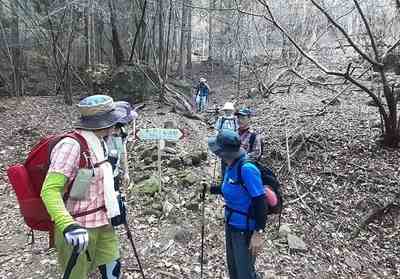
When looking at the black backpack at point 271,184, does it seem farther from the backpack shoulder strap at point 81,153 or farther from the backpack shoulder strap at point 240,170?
the backpack shoulder strap at point 81,153

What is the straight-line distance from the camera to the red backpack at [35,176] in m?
2.53

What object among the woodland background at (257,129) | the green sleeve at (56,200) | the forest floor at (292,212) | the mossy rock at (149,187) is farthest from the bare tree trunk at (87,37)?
the green sleeve at (56,200)

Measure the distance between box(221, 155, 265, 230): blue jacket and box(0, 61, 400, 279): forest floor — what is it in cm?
157

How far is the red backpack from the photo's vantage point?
8.30 ft

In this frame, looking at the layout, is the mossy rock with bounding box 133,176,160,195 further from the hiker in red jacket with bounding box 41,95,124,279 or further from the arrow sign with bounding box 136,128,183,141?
the hiker in red jacket with bounding box 41,95,124,279

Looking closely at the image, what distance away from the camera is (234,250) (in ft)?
10.6

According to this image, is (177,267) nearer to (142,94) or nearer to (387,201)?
(387,201)

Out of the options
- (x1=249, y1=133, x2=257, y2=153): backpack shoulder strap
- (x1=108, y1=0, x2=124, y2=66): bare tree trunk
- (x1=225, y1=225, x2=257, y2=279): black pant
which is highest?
(x1=108, y1=0, x2=124, y2=66): bare tree trunk

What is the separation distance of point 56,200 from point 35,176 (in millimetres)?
427

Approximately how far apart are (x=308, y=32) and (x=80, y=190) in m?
14.8

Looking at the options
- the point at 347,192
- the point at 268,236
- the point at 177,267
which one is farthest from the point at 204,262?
the point at 347,192

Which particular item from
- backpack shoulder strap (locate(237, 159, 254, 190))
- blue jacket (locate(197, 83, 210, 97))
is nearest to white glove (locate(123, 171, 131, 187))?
backpack shoulder strap (locate(237, 159, 254, 190))

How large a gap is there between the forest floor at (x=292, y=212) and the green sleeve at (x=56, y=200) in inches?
90.5

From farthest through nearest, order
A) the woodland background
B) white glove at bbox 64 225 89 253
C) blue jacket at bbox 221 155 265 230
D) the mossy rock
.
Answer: the mossy rock, the woodland background, blue jacket at bbox 221 155 265 230, white glove at bbox 64 225 89 253
